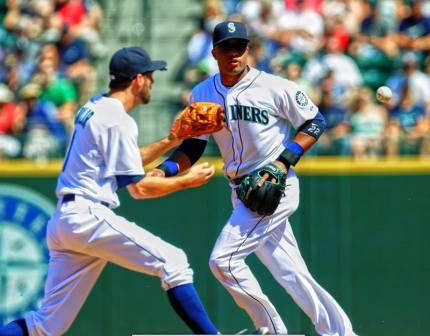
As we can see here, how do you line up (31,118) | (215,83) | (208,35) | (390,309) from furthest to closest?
(208,35) < (31,118) < (390,309) < (215,83)

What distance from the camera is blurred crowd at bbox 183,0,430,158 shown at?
10.3m

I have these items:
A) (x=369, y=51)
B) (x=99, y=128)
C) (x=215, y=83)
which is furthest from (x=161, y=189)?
(x=369, y=51)

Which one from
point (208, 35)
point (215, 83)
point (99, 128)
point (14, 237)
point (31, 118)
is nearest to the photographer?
point (99, 128)

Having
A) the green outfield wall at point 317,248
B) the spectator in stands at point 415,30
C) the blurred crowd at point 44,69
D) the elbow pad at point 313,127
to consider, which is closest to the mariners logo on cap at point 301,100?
the elbow pad at point 313,127

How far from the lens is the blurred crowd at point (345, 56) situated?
10281 millimetres

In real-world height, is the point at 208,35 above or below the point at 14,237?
above

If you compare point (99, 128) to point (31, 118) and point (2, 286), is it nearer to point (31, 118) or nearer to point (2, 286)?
point (2, 286)

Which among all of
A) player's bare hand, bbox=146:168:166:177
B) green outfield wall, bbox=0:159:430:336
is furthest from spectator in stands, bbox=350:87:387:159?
player's bare hand, bbox=146:168:166:177

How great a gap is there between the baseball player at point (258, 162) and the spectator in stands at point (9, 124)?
3664 mm

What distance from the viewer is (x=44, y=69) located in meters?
12.0

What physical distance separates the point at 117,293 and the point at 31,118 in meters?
2.45

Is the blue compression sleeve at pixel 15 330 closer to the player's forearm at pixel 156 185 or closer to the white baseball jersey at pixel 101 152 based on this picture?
the white baseball jersey at pixel 101 152

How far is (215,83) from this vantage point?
23.8 feet

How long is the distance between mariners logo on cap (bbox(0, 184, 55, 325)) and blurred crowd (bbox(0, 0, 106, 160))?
A: 0.45 m
